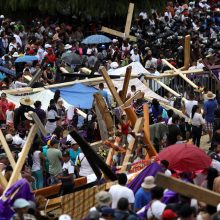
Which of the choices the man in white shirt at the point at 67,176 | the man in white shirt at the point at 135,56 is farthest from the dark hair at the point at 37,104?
the man in white shirt at the point at 135,56

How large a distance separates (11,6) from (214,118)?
1436 cm

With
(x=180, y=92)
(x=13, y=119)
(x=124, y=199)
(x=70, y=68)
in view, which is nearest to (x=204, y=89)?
(x=180, y=92)

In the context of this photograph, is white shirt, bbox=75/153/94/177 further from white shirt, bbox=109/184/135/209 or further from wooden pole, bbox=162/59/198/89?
wooden pole, bbox=162/59/198/89

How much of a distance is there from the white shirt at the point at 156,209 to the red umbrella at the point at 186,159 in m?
2.85

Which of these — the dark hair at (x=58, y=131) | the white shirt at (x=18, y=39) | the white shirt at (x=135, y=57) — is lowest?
the white shirt at (x=135, y=57)

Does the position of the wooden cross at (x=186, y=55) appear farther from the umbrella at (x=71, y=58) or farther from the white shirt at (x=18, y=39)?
the white shirt at (x=18, y=39)

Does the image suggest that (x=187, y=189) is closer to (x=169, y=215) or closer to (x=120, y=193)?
(x=169, y=215)

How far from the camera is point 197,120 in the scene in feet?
87.9

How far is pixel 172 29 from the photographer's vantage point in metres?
41.1

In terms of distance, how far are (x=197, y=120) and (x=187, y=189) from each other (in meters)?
10.9

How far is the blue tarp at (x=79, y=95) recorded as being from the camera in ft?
94.9

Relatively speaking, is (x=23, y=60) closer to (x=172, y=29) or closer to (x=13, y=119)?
(x=13, y=119)

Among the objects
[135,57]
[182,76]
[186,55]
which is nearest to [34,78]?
[182,76]

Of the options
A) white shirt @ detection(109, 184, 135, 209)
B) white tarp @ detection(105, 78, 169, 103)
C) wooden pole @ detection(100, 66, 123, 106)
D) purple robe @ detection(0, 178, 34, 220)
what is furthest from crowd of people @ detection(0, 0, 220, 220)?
purple robe @ detection(0, 178, 34, 220)
